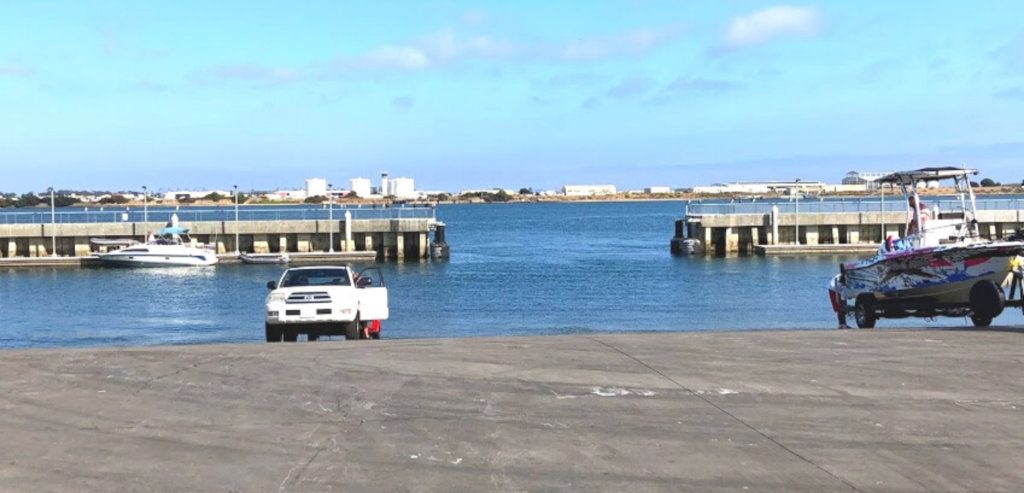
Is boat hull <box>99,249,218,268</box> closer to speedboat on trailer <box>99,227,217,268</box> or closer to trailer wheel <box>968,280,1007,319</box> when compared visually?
speedboat on trailer <box>99,227,217,268</box>

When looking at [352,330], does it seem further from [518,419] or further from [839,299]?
[839,299]

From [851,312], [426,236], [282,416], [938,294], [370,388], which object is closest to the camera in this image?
[282,416]

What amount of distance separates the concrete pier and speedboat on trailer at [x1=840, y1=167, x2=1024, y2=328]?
132 feet

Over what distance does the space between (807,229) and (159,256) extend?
39970 mm

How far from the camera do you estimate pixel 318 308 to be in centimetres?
1939

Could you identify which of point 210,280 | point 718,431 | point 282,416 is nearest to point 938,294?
point 718,431

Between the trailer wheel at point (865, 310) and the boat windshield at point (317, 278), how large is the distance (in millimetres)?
12343

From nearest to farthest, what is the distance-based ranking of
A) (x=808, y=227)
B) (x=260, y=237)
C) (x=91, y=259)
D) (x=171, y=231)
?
(x=91, y=259), (x=171, y=231), (x=260, y=237), (x=808, y=227)

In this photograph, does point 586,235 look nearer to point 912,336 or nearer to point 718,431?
point 912,336

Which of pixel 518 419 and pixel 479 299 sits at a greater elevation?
pixel 518 419

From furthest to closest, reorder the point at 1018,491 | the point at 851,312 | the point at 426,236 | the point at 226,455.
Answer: the point at 426,236 < the point at 851,312 < the point at 226,455 < the point at 1018,491

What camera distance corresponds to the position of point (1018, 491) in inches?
306

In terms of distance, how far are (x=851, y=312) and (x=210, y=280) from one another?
1425 inches

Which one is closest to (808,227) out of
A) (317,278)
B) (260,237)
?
(260,237)
